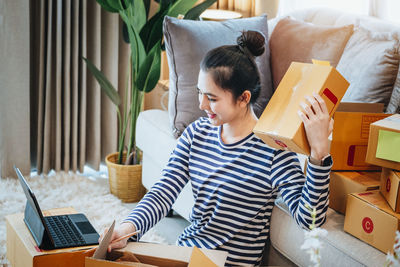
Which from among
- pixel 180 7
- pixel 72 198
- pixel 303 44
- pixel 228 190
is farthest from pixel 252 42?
pixel 72 198

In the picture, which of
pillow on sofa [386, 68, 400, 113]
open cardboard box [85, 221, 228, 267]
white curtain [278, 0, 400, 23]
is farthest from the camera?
white curtain [278, 0, 400, 23]

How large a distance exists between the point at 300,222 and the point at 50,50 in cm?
194

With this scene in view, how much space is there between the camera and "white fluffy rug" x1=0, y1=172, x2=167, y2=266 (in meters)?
2.29

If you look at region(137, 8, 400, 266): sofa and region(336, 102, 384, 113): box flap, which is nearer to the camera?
region(137, 8, 400, 266): sofa

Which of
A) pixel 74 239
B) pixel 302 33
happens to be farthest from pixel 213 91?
pixel 302 33

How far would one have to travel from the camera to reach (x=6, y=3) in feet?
8.34

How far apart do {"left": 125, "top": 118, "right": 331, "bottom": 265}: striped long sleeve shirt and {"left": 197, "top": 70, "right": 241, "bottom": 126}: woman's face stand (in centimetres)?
9

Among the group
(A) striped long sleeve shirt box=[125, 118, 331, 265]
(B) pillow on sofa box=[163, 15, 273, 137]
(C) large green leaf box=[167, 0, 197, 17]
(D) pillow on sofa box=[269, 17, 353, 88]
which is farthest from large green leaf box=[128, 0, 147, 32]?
(A) striped long sleeve shirt box=[125, 118, 331, 265]

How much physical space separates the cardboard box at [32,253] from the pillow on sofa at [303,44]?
4.22 ft

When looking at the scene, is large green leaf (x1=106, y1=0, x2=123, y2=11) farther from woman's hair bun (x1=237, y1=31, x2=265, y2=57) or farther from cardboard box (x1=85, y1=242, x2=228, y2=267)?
cardboard box (x1=85, y1=242, x2=228, y2=267)

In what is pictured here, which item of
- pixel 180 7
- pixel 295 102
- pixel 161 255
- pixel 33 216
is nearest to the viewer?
pixel 161 255

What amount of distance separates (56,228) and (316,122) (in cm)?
80

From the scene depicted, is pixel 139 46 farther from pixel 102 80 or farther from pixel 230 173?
pixel 230 173

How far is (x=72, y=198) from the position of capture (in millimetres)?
2502
